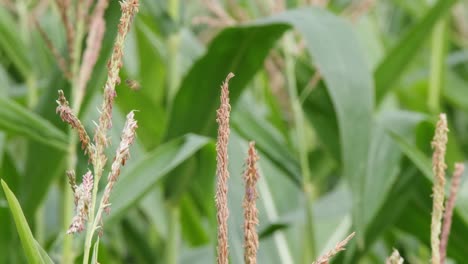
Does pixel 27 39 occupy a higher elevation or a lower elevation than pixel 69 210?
higher

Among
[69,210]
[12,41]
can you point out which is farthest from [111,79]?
[12,41]

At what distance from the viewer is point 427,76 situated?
2.15 m

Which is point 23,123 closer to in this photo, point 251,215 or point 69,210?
point 69,210

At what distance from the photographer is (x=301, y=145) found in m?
1.25

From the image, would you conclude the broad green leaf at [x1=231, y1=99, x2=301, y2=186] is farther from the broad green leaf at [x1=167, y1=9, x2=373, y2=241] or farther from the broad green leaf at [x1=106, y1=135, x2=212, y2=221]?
the broad green leaf at [x1=106, y1=135, x2=212, y2=221]

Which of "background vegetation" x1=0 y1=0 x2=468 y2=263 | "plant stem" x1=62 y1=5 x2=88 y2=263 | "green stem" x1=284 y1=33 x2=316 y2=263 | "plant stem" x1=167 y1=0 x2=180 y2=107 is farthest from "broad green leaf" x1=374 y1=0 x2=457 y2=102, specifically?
"plant stem" x1=62 y1=5 x2=88 y2=263

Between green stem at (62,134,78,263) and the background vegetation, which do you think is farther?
the background vegetation

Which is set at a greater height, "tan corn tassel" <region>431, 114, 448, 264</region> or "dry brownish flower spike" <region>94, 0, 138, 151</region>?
"dry brownish flower spike" <region>94, 0, 138, 151</region>

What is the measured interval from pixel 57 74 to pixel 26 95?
47 centimetres

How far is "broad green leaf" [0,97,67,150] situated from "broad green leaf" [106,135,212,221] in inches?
3.6

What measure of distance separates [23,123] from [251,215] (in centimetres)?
58

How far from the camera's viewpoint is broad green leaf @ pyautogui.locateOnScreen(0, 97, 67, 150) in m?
0.96

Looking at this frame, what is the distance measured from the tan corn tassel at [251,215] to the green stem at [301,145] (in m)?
0.74

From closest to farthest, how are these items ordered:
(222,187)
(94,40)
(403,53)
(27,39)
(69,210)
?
(222,187), (94,40), (69,210), (403,53), (27,39)
